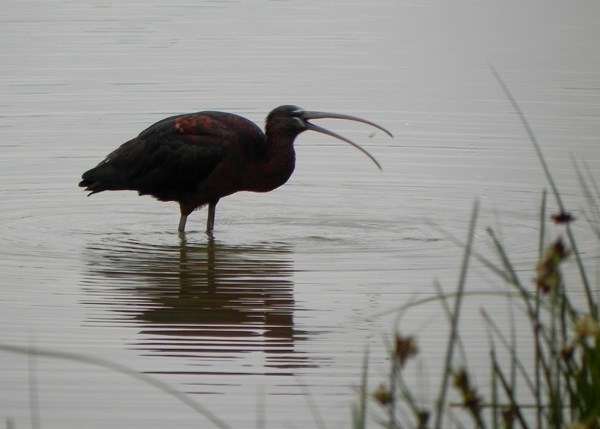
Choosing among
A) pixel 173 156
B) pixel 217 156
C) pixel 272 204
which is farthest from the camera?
pixel 272 204

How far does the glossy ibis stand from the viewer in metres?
10.2

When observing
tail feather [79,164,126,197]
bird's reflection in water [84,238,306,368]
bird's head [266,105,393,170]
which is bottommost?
bird's reflection in water [84,238,306,368]

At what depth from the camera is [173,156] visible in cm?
1039

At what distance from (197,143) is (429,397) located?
433cm

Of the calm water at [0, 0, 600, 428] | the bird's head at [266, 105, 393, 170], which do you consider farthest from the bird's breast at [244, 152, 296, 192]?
the calm water at [0, 0, 600, 428]

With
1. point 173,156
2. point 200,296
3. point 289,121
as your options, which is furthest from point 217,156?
point 200,296

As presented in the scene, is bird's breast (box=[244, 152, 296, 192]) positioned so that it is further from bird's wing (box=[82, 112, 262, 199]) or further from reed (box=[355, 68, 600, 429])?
reed (box=[355, 68, 600, 429])

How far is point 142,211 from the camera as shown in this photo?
447 inches

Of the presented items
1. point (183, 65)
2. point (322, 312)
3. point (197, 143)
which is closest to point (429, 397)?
point (322, 312)

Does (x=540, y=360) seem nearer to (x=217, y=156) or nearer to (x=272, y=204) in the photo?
(x=217, y=156)

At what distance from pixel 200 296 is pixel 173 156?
2.06 m

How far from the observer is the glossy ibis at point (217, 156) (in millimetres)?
10242

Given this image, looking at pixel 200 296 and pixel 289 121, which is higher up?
pixel 289 121

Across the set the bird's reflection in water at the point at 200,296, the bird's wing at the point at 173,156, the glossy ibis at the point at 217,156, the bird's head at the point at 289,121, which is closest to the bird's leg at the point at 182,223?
the glossy ibis at the point at 217,156
